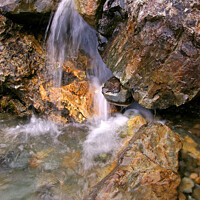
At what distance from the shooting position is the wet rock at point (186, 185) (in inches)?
105

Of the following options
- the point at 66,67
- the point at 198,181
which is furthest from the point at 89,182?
the point at 66,67

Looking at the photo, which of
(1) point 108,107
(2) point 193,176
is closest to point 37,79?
(1) point 108,107

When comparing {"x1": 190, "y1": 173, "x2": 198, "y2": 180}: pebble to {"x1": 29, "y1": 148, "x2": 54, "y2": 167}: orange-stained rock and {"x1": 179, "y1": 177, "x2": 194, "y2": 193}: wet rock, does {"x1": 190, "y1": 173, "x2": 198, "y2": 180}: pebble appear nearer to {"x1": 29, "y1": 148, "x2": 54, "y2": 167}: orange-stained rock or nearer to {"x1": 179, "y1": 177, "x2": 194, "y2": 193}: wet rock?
{"x1": 179, "y1": 177, "x2": 194, "y2": 193}: wet rock

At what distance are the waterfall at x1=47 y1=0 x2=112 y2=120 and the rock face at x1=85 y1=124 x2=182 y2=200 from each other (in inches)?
76.6

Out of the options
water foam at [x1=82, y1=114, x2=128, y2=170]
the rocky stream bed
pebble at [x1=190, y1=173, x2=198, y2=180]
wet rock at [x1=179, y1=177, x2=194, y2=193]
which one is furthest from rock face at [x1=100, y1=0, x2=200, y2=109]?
wet rock at [x1=179, y1=177, x2=194, y2=193]

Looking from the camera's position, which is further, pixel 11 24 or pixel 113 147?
pixel 11 24

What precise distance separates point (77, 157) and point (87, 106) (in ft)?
5.11

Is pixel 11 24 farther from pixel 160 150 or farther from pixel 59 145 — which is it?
pixel 160 150

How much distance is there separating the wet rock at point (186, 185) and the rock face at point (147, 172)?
19 cm

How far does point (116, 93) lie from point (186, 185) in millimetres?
2411

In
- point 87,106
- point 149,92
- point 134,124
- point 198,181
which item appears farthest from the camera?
point 87,106

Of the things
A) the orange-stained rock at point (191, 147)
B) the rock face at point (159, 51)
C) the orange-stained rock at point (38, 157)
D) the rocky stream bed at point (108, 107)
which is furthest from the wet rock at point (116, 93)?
the orange-stained rock at point (38, 157)

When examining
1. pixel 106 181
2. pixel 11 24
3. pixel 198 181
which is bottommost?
pixel 198 181

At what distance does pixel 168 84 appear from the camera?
3.33m
